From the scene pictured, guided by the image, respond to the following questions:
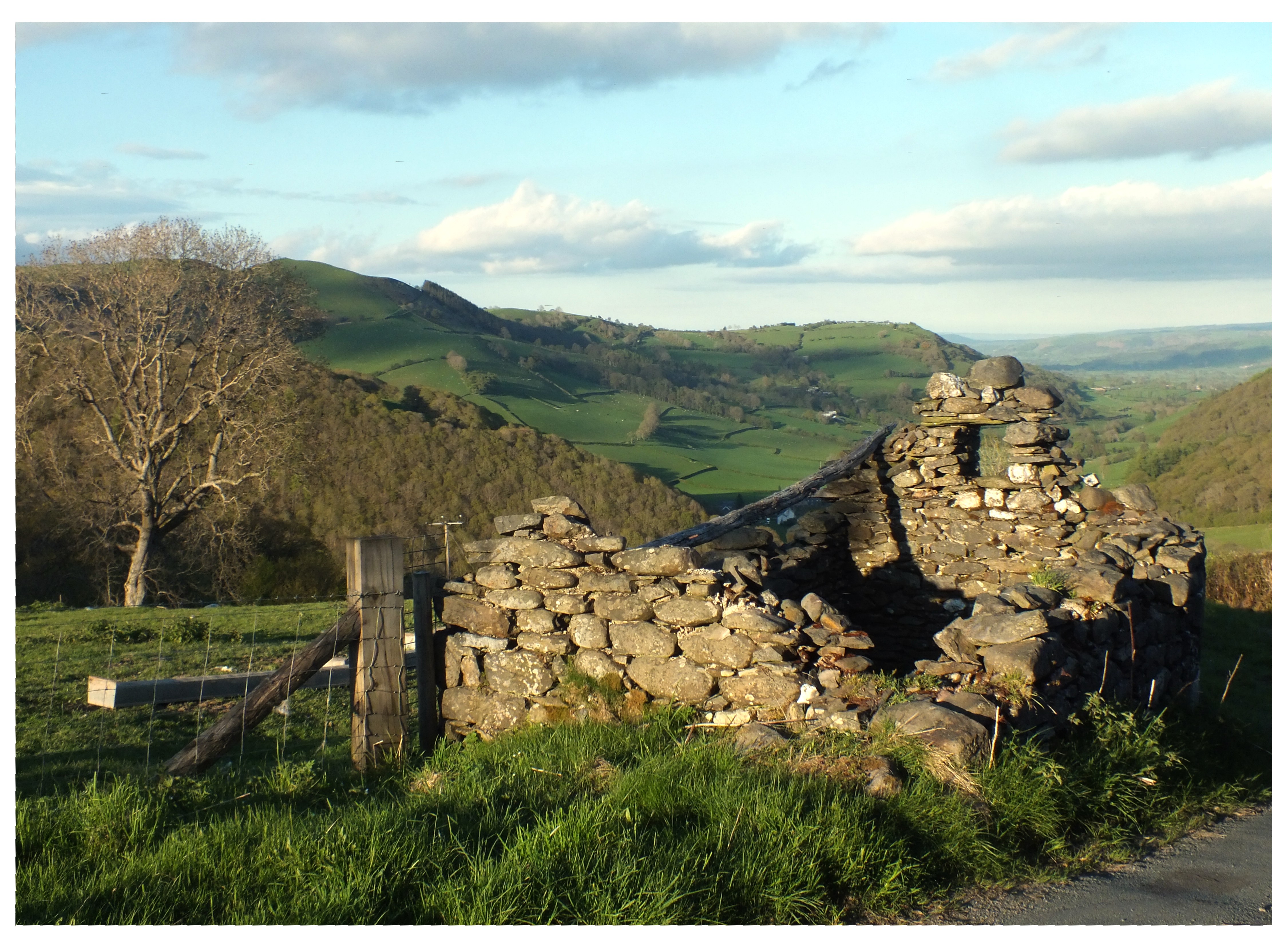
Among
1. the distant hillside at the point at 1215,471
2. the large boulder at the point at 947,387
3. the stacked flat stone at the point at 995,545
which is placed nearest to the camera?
the stacked flat stone at the point at 995,545

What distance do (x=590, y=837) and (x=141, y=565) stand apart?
79.5ft

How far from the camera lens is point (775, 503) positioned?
989cm

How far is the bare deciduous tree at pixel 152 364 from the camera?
83.3 ft

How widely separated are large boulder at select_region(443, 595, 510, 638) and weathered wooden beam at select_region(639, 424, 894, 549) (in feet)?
3.74

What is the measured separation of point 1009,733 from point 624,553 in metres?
2.66

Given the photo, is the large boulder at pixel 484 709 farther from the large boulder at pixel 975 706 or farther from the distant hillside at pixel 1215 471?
the distant hillside at pixel 1215 471

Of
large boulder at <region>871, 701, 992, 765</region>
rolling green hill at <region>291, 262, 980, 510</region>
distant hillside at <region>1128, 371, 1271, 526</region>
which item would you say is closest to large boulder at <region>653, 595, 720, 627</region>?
large boulder at <region>871, 701, 992, 765</region>

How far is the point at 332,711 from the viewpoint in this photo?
30.6ft

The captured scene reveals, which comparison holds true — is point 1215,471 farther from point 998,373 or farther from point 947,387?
point 947,387

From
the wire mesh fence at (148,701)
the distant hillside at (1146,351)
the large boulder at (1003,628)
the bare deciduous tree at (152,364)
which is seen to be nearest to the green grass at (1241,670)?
the large boulder at (1003,628)

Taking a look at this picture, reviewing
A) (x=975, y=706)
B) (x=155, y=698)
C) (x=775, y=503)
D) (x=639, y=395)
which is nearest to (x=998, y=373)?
(x=775, y=503)

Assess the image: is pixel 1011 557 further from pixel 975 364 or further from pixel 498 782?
pixel 498 782

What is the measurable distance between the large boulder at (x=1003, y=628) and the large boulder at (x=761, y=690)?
120 cm

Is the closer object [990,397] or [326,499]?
[990,397]
